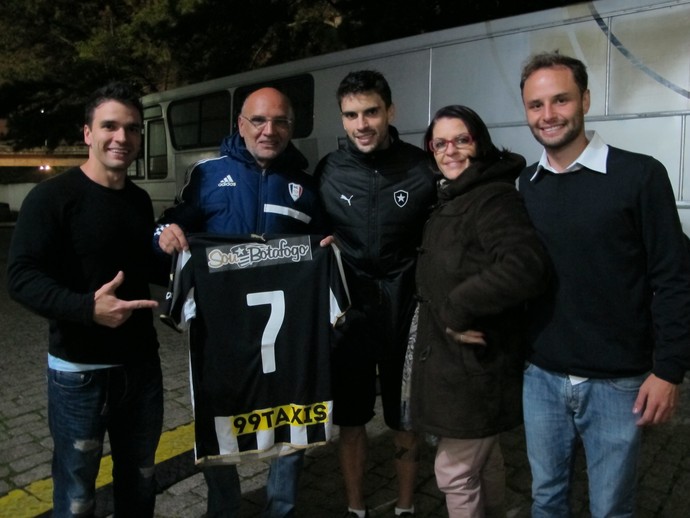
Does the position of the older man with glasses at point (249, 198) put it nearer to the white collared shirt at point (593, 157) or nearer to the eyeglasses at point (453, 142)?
the eyeglasses at point (453, 142)

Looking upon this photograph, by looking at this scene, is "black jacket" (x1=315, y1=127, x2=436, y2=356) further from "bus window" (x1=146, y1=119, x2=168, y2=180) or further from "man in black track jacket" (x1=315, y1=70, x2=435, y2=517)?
"bus window" (x1=146, y1=119, x2=168, y2=180)

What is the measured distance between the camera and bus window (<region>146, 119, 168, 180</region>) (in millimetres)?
12062

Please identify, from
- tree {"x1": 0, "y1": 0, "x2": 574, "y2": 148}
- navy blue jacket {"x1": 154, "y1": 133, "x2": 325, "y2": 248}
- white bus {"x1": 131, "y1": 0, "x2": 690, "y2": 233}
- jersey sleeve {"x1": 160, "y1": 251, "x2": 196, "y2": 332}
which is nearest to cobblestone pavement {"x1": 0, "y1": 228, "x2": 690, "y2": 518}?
jersey sleeve {"x1": 160, "y1": 251, "x2": 196, "y2": 332}

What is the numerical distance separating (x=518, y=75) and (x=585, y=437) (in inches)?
202

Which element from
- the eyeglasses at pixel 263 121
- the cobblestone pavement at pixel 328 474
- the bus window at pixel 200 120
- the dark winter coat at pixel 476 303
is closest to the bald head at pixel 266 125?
the eyeglasses at pixel 263 121

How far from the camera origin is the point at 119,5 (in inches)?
698

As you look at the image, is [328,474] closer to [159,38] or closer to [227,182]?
[227,182]

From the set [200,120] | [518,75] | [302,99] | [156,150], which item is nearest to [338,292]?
[518,75]

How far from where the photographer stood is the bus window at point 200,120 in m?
10.6

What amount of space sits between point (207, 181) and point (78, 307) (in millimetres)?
903

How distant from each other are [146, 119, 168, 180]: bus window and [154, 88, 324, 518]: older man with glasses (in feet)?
31.9

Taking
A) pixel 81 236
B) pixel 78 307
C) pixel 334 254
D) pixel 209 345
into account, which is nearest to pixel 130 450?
pixel 209 345

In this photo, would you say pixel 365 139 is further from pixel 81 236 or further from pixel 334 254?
pixel 81 236

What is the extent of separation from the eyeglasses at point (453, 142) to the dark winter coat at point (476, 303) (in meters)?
0.10
